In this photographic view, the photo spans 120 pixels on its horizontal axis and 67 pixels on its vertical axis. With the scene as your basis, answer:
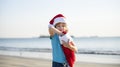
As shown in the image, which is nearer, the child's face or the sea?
the child's face

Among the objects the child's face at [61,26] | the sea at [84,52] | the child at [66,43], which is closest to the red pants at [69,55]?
the child at [66,43]

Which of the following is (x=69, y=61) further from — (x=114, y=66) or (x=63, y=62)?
(x=114, y=66)

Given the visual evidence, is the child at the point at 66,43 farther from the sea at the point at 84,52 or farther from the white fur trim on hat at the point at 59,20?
the sea at the point at 84,52

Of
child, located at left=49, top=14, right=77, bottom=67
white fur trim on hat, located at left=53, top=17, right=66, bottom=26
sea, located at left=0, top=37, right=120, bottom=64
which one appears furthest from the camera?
sea, located at left=0, top=37, right=120, bottom=64

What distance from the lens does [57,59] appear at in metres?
2.38

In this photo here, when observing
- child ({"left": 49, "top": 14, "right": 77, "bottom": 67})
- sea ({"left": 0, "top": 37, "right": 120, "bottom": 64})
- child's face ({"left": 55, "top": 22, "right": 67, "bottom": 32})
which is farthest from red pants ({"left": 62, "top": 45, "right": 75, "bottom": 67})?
sea ({"left": 0, "top": 37, "right": 120, "bottom": 64})

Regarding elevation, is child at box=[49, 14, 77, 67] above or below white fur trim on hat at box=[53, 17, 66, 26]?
below

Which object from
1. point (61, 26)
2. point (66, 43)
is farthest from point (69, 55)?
point (61, 26)

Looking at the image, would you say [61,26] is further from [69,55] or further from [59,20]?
[69,55]

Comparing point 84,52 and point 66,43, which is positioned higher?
point 66,43

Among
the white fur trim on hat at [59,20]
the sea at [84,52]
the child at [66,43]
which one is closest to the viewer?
the child at [66,43]

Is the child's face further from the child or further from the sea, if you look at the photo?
the sea

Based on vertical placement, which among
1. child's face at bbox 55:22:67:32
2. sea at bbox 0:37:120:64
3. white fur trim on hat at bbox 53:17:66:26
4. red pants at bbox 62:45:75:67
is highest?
white fur trim on hat at bbox 53:17:66:26

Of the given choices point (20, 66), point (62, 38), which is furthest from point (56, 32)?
point (20, 66)
